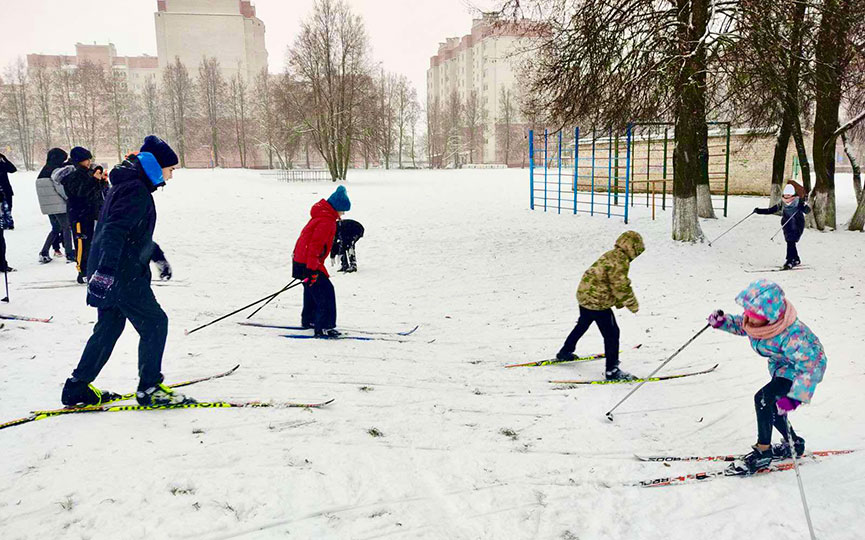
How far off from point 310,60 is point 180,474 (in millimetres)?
33667

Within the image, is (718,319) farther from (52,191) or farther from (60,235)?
(60,235)

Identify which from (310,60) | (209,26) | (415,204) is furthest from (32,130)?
(415,204)

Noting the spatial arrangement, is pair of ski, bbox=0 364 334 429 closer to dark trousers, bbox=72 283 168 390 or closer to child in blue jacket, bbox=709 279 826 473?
dark trousers, bbox=72 283 168 390

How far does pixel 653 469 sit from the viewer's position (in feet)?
12.1

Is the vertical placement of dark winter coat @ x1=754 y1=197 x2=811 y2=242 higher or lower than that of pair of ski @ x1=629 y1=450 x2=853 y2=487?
higher

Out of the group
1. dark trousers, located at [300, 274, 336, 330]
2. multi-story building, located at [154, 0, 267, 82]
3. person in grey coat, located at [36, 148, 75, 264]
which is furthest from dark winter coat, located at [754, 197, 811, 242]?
multi-story building, located at [154, 0, 267, 82]

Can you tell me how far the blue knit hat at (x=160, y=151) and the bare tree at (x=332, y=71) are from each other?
30781mm

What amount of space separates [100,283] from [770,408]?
14.1 ft

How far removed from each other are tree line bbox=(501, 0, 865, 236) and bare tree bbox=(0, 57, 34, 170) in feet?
185

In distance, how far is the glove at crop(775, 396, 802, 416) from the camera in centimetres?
338

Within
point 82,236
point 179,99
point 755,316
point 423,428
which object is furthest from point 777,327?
point 179,99

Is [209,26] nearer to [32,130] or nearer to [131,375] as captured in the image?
[32,130]

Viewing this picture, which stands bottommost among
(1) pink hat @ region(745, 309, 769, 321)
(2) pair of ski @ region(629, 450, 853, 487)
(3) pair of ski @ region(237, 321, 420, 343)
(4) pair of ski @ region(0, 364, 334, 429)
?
(2) pair of ski @ region(629, 450, 853, 487)

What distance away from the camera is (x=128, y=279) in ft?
13.1
